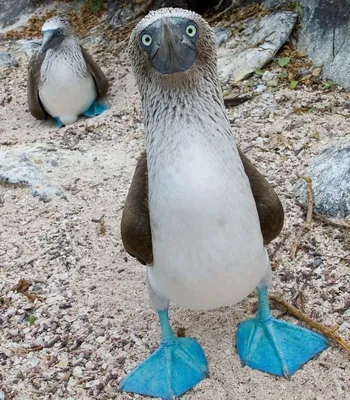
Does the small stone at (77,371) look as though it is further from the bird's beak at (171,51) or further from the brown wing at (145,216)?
the bird's beak at (171,51)

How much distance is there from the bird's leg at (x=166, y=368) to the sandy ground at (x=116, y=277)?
6 cm

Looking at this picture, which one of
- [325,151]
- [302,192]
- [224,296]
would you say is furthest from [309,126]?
[224,296]

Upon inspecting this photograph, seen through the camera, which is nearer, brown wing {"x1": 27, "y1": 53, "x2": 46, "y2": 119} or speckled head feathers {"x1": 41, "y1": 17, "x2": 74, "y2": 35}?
brown wing {"x1": 27, "y1": 53, "x2": 46, "y2": 119}

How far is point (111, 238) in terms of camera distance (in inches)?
158

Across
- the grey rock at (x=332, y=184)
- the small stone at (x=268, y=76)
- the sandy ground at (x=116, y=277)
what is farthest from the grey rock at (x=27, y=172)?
the small stone at (x=268, y=76)

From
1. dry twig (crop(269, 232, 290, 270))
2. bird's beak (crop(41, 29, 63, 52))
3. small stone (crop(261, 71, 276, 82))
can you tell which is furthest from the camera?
bird's beak (crop(41, 29, 63, 52))

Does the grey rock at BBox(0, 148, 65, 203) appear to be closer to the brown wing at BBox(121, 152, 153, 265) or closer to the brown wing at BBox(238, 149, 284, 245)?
the brown wing at BBox(121, 152, 153, 265)

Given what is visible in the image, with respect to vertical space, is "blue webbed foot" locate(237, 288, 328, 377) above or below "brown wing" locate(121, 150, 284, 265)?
below

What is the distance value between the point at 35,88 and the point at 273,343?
4.38 metres

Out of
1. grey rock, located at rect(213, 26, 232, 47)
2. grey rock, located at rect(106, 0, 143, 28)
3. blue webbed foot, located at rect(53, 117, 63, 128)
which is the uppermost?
grey rock, located at rect(106, 0, 143, 28)

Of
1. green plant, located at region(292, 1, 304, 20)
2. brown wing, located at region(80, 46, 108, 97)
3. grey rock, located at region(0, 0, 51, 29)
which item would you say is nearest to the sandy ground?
green plant, located at region(292, 1, 304, 20)

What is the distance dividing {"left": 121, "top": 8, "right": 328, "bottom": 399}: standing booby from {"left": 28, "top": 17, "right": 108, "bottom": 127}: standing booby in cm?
375

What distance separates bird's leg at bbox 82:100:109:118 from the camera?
6254 mm

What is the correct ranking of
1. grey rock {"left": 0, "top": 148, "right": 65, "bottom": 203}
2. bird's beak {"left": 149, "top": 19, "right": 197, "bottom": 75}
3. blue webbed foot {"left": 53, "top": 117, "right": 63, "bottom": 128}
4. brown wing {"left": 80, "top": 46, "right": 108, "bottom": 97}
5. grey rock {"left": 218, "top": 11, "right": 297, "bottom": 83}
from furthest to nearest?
1. brown wing {"left": 80, "top": 46, "right": 108, "bottom": 97}
2. blue webbed foot {"left": 53, "top": 117, "right": 63, "bottom": 128}
3. grey rock {"left": 218, "top": 11, "right": 297, "bottom": 83}
4. grey rock {"left": 0, "top": 148, "right": 65, "bottom": 203}
5. bird's beak {"left": 149, "top": 19, "right": 197, "bottom": 75}
